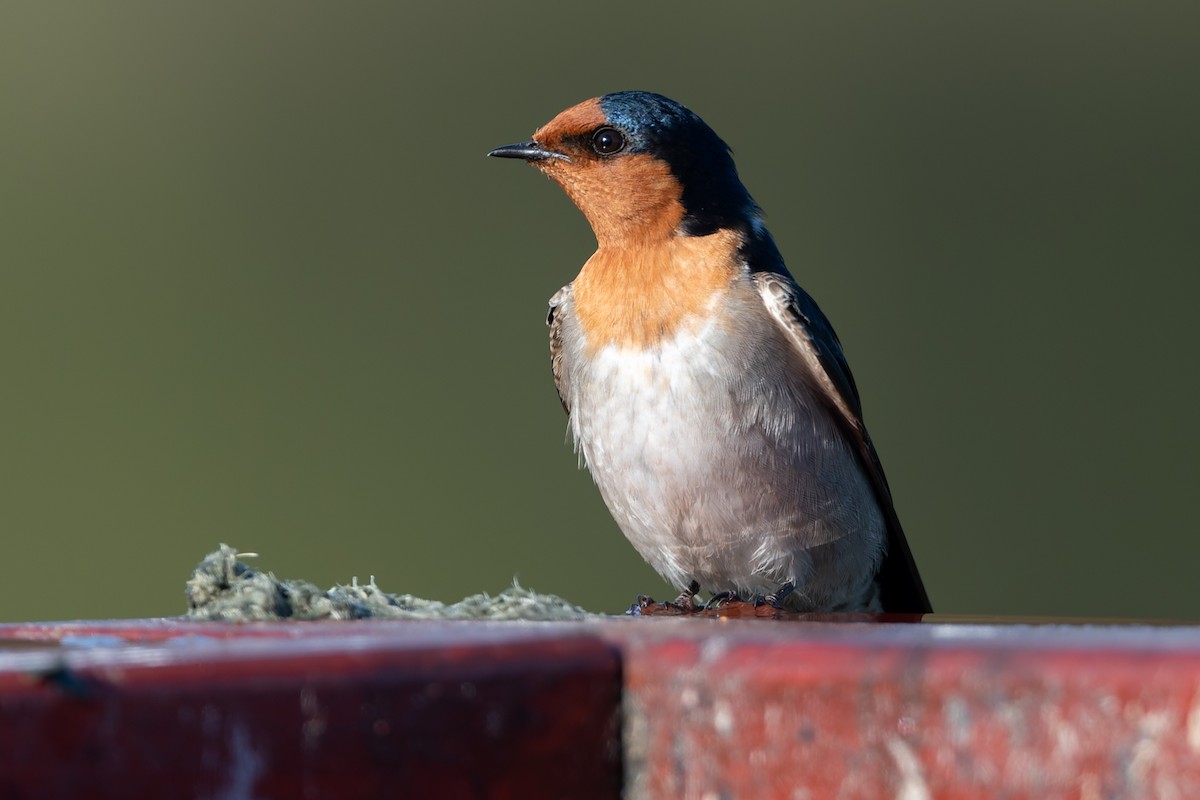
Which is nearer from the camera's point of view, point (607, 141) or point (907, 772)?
point (907, 772)

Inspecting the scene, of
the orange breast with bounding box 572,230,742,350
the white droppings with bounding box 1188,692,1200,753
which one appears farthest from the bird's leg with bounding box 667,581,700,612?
the white droppings with bounding box 1188,692,1200,753

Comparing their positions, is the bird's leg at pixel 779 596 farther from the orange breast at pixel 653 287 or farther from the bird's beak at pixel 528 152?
the bird's beak at pixel 528 152

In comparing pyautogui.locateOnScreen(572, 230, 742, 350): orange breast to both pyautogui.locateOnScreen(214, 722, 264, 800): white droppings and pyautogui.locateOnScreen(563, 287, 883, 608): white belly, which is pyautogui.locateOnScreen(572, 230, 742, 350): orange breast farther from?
pyautogui.locateOnScreen(214, 722, 264, 800): white droppings

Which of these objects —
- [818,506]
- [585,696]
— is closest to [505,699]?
[585,696]

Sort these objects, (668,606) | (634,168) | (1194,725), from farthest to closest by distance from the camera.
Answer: (634,168)
(668,606)
(1194,725)

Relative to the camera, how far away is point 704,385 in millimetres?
3143

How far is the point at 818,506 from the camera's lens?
3.36m

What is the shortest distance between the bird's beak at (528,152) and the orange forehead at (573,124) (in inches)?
0.8

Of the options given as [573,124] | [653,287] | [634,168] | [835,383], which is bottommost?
[835,383]

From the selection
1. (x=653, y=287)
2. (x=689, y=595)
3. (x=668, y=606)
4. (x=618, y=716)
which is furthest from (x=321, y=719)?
(x=689, y=595)

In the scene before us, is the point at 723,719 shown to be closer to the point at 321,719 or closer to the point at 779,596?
the point at 321,719

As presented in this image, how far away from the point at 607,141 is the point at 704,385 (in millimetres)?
717

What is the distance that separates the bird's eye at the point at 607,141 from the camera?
11.7 ft

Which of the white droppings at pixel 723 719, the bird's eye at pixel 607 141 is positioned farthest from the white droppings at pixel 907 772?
the bird's eye at pixel 607 141
